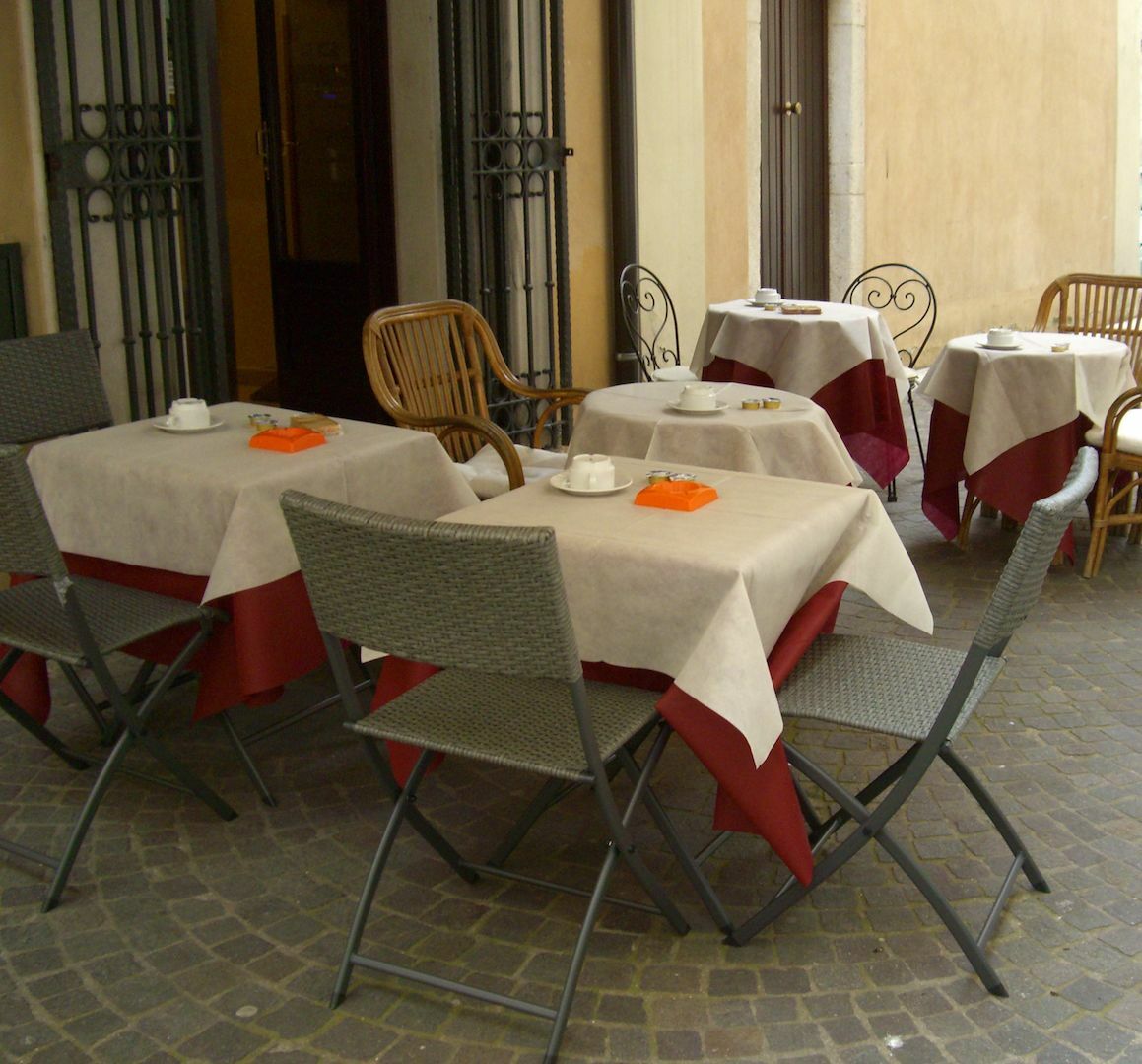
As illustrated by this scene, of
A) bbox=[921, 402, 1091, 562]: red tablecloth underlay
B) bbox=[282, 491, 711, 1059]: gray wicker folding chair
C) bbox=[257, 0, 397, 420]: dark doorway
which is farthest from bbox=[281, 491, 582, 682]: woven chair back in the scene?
bbox=[257, 0, 397, 420]: dark doorway

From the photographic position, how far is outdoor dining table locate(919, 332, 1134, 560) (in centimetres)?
571

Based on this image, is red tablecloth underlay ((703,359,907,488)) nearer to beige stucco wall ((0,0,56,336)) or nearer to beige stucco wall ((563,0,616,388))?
beige stucco wall ((563,0,616,388))

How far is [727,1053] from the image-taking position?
282 cm

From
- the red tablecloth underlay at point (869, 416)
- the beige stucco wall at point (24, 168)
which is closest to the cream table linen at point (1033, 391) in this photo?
the red tablecloth underlay at point (869, 416)

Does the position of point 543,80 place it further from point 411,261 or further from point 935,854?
point 935,854

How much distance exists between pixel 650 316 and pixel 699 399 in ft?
→ 12.7

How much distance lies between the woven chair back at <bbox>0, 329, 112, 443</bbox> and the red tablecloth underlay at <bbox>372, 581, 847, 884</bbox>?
186cm

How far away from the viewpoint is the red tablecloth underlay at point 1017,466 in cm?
575

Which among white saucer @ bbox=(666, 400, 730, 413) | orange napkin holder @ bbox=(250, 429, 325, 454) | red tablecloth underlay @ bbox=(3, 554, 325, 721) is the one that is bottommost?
red tablecloth underlay @ bbox=(3, 554, 325, 721)

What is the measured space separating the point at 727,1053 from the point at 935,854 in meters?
0.95

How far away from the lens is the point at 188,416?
167 inches

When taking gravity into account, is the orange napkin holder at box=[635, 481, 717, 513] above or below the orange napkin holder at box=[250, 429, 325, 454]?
below

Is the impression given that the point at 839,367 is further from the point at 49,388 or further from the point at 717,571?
the point at 717,571

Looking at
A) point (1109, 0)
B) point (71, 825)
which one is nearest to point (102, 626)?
point (71, 825)
